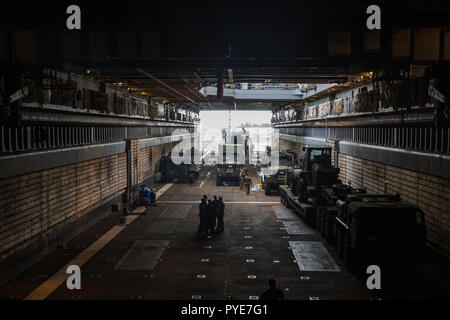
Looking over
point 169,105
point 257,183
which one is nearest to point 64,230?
point 257,183

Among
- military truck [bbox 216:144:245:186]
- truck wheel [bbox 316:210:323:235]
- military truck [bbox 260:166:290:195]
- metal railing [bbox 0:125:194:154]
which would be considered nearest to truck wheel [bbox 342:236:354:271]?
truck wheel [bbox 316:210:323:235]

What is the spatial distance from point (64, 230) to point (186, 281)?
6.88 meters

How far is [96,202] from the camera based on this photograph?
19.6 m

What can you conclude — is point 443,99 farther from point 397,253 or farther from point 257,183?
point 257,183

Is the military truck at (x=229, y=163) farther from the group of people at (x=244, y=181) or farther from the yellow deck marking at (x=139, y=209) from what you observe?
the yellow deck marking at (x=139, y=209)

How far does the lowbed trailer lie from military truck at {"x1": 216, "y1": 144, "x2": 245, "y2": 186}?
8084 mm

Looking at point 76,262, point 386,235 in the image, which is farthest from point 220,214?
point 386,235

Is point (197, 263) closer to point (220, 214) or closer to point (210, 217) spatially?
point (210, 217)

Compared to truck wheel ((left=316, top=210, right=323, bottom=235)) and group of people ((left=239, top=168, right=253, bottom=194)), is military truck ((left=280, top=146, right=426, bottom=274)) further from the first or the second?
group of people ((left=239, top=168, right=253, bottom=194))

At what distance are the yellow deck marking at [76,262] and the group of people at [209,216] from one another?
150 inches

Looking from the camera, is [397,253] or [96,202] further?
[96,202]

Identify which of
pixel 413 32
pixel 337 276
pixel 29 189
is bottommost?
pixel 337 276

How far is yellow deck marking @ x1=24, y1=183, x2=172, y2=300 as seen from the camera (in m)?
10.4

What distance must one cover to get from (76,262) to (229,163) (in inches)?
770
